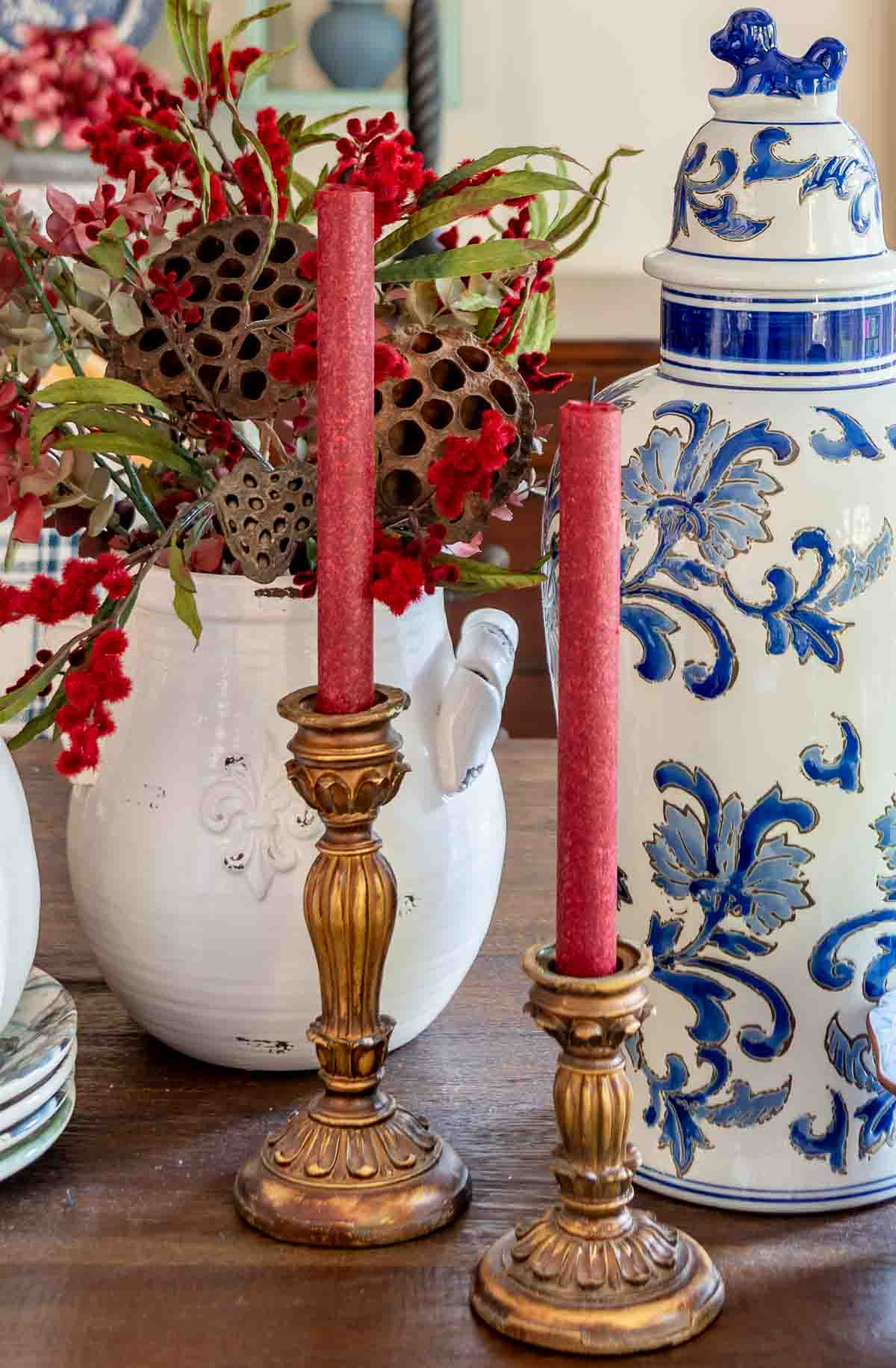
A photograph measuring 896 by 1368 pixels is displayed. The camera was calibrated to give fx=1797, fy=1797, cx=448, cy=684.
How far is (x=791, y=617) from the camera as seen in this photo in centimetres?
52

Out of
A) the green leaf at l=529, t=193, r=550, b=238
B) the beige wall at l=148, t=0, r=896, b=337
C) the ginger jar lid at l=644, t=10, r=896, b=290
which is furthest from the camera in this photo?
the beige wall at l=148, t=0, r=896, b=337

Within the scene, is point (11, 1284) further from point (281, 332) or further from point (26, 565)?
point (26, 565)

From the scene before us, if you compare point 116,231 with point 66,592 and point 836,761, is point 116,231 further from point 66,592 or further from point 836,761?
point 836,761

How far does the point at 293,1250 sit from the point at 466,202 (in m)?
0.32

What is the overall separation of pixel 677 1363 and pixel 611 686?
180mm

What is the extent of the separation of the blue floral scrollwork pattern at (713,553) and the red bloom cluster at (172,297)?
148 millimetres

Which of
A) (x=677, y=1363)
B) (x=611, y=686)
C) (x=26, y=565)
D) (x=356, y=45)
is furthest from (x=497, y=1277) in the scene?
(x=356, y=45)

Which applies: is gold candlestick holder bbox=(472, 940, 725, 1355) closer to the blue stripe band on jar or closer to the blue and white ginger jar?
the blue and white ginger jar

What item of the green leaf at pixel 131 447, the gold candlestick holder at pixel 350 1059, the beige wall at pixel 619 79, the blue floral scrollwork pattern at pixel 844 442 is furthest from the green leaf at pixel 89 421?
the beige wall at pixel 619 79

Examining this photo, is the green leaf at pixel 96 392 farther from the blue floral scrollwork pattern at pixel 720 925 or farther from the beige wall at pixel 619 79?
the beige wall at pixel 619 79

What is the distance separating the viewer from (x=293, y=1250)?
0.53m

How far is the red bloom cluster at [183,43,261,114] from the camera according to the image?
587 mm

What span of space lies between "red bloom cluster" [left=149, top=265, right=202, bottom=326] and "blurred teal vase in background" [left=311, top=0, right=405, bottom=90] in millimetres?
1978

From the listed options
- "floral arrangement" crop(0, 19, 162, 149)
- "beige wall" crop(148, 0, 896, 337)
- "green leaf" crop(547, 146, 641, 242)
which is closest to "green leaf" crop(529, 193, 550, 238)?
"green leaf" crop(547, 146, 641, 242)
